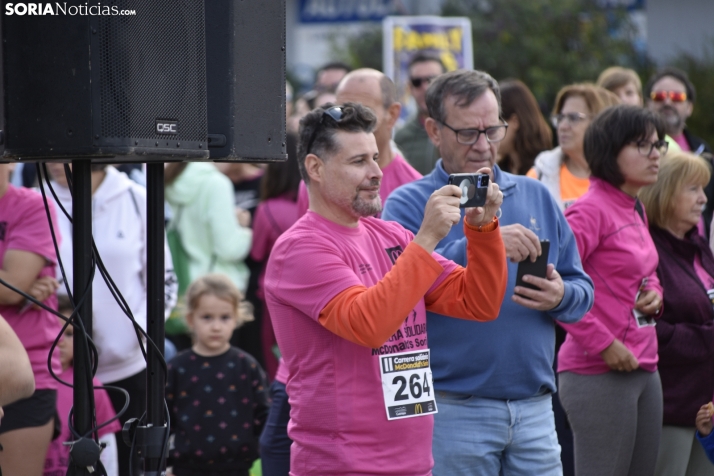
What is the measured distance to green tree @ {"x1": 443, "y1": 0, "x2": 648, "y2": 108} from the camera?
16750mm

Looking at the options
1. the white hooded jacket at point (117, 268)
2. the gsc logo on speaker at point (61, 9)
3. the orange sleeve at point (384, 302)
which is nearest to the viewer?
the gsc logo on speaker at point (61, 9)

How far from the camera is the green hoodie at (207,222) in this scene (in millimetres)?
7164

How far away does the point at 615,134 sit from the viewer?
4668 millimetres

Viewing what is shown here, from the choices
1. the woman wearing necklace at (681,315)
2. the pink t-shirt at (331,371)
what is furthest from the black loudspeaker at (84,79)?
the woman wearing necklace at (681,315)

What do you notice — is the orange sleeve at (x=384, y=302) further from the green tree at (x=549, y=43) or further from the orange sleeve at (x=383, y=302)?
the green tree at (x=549, y=43)

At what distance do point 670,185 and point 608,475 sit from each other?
1.53 meters

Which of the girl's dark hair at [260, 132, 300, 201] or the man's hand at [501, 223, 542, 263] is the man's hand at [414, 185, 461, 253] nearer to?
the man's hand at [501, 223, 542, 263]

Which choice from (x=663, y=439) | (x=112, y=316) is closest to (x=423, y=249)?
(x=663, y=439)

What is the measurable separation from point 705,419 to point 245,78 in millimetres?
2738

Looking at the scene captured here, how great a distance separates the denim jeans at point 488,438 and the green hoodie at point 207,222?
3711mm

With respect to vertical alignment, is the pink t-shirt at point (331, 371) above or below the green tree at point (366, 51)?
below

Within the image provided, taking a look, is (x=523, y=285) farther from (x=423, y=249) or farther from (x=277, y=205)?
(x=277, y=205)

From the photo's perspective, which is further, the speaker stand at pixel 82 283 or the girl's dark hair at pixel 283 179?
the girl's dark hair at pixel 283 179

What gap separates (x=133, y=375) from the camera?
5.34 m
